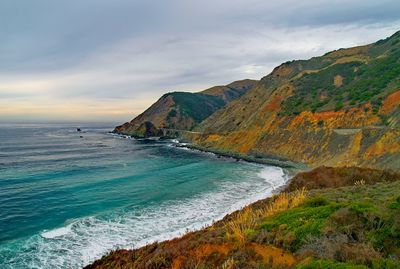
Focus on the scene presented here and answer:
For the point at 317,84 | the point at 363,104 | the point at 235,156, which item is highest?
the point at 317,84

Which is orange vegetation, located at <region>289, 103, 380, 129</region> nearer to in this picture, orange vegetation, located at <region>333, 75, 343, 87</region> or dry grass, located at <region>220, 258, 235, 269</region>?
orange vegetation, located at <region>333, 75, 343, 87</region>

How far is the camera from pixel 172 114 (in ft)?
471

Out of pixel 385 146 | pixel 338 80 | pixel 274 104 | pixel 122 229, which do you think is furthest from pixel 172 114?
pixel 122 229

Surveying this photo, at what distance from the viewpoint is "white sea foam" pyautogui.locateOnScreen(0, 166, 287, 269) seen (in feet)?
56.2

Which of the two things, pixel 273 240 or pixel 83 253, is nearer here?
pixel 273 240

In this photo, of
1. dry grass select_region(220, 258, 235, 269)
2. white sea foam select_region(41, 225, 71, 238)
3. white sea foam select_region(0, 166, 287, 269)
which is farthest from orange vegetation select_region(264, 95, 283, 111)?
dry grass select_region(220, 258, 235, 269)

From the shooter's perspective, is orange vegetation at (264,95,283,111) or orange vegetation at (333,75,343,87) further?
orange vegetation at (333,75,343,87)

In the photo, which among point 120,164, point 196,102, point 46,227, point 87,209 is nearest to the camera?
point 46,227

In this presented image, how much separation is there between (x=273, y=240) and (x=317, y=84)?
3119 inches

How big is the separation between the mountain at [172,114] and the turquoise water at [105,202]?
249 feet

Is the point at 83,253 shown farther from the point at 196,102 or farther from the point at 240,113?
the point at 196,102

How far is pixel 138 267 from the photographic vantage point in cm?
1091

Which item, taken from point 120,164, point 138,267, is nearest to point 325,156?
point 120,164

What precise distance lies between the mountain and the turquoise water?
249ft
